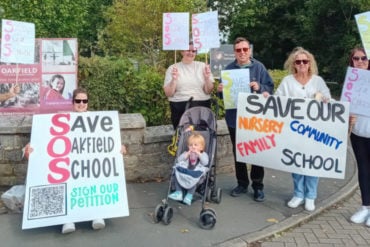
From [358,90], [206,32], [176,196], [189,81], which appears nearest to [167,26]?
[206,32]

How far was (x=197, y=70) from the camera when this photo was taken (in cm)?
513

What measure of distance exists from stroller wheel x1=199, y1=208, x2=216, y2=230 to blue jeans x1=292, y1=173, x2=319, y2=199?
1.26m

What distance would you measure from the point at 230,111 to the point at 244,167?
0.75m

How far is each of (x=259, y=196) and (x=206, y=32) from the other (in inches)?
84.1

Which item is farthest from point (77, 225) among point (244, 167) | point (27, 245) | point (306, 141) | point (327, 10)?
point (327, 10)

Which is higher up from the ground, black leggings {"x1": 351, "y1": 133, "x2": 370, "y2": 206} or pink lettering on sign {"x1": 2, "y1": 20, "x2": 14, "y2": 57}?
pink lettering on sign {"x1": 2, "y1": 20, "x2": 14, "y2": 57}

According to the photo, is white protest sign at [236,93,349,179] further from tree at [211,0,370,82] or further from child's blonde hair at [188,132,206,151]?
tree at [211,0,370,82]

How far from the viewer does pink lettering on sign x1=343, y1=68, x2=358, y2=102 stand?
4.47 meters

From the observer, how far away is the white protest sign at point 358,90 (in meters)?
4.42

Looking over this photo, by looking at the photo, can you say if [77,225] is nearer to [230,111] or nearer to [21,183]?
[21,183]

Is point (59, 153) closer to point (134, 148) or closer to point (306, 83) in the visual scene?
point (134, 148)

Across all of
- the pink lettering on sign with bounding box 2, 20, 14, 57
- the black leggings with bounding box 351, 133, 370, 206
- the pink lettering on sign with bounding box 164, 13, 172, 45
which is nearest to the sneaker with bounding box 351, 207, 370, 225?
the black leggings with bounding box 351, 133, 370, 206

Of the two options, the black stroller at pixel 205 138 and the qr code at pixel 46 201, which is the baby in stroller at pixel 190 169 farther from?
the qr code at pixel 46 201

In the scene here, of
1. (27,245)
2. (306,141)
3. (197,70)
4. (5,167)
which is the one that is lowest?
(27,245)
